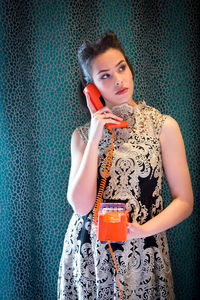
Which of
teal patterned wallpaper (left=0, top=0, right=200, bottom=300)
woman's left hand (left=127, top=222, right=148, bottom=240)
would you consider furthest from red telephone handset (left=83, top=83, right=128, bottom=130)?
woman's left hand (left=127, top=222, right=148, bottom=240)

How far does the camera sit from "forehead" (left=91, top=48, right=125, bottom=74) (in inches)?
50.2

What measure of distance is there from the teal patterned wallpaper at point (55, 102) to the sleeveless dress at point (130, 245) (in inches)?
15.2

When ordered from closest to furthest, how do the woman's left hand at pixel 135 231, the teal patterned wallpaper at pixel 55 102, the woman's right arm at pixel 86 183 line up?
the woman's left hand at pixel 135 231 → the woman's right arm at pixel 86 183 → the teal patterned wallpaper at pixel 55 102

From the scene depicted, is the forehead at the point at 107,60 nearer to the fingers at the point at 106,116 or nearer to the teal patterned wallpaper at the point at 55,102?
the fingers at the point at 106,116

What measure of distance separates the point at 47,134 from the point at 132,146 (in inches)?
23.8

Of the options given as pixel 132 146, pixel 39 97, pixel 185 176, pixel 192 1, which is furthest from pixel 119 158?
pixel 192 1

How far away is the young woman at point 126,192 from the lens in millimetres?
1179

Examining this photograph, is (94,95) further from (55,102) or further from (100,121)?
(55,102)

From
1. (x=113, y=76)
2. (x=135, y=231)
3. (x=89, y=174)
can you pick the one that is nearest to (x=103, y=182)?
(x=89, y=174)

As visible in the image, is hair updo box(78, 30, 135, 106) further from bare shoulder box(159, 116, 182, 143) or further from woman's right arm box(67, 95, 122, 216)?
bare shoulder box(159, 116, 182, 143)

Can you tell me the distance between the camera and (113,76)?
127cm

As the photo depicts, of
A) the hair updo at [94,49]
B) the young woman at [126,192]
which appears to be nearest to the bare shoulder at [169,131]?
the young woman at [126,192]

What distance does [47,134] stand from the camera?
1632 mm

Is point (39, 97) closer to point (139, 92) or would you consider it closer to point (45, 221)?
point (139, 92)
